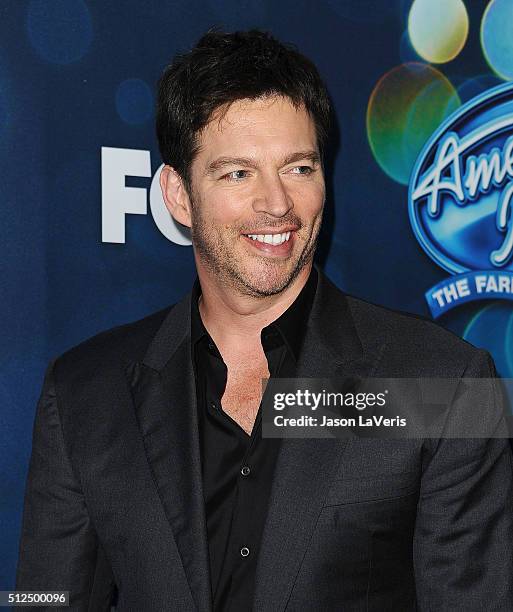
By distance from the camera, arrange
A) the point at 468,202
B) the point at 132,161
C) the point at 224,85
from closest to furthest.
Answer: the point at 224,85
the point at 132,161
the point at 468,202

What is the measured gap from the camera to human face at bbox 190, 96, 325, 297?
206 centimetres

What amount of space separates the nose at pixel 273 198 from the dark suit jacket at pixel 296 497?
1.06 feet

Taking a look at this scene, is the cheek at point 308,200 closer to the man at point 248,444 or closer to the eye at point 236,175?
the man at point 248,444

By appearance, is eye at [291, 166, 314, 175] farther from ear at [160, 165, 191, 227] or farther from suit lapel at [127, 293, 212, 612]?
suit lapel at [127, 293, 212, 612]

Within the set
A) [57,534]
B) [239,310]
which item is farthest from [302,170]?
[57,534]

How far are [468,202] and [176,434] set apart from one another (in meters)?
1.60

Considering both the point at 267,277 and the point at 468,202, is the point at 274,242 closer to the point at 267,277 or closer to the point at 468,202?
the point at 267,277

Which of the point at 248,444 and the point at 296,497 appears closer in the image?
the point at 296,497

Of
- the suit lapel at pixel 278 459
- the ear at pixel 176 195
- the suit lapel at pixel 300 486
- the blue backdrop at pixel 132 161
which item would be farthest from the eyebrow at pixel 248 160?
the blue backdrop at pixel 132 161

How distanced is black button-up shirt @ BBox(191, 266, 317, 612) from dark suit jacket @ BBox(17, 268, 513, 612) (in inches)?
2.0

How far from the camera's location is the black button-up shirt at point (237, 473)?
1997 mm

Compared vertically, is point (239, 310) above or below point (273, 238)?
below

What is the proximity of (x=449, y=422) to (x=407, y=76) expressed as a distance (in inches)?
62.7

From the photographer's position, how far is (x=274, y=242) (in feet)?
6.86
